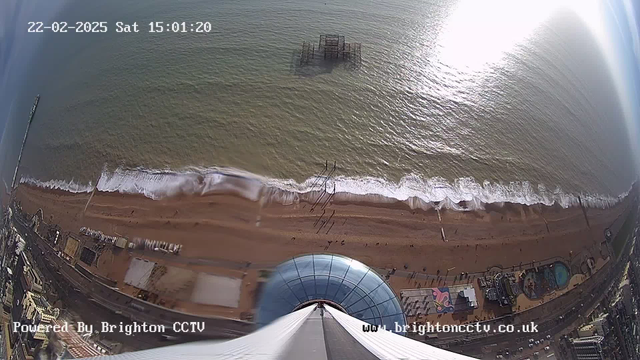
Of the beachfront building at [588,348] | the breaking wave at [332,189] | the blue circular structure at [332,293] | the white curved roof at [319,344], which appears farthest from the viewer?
the breaking wave at [332,189]

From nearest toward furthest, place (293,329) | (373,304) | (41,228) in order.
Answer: (293,329) < (373,304) < (41,228)

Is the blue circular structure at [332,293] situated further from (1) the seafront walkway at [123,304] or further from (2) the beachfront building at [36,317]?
(2) the beachfront building at [36,317]

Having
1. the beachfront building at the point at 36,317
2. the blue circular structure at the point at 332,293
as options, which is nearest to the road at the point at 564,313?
the blue circular structure at the point at 332,293

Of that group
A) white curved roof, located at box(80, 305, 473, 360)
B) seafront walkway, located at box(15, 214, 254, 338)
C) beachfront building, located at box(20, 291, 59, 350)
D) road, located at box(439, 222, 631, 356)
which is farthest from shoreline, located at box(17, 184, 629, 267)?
white curved roof, located at box(80, 305, 473, 360)

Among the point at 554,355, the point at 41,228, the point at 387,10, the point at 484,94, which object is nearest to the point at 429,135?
the point at 484,94

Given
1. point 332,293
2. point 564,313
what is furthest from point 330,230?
point 564,313

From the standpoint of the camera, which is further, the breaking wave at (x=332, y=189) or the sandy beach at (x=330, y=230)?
the breaking wave at (x=332, y=189)

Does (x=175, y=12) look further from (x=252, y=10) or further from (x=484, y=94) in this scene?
(x=484, y=94)
